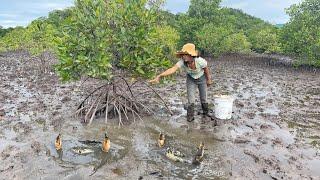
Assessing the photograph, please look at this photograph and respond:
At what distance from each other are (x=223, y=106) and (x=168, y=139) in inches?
88.1

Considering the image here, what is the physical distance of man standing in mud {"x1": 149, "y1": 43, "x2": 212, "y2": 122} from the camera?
9.50 metres

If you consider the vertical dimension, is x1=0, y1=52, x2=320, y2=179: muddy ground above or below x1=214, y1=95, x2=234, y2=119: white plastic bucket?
below

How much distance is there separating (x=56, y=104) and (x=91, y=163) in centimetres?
567

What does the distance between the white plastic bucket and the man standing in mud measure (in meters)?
0.31

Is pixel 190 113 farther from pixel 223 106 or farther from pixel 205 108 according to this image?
pixel 223 106

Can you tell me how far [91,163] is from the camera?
7.22 meters

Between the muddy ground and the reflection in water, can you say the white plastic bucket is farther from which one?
the reflection in water

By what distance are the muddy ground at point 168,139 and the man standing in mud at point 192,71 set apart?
1.87ft

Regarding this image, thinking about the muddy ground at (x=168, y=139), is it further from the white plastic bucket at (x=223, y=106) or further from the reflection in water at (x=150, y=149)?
the white plastic bucket at (x=223, y=106)

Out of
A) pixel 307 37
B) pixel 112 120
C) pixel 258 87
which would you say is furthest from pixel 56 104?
pixel 307 37

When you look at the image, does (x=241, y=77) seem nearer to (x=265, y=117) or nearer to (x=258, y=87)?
(x=258, y=87)

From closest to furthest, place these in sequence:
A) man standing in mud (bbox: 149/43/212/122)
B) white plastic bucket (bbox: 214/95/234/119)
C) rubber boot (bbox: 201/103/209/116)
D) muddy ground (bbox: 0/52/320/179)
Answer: muddy ground (bbox: 0/52/320/179)
man standing in mud (bbox: 149/43/212/122)
white plastic bucket (bbox: 214/95/234/119)
rubber boot (bbox: 201/103/209/116)

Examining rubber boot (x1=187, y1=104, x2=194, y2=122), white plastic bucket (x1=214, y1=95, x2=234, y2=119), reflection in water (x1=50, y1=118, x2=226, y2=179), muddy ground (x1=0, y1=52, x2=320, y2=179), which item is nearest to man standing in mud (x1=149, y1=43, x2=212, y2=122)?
rubber boot (x1=187, y1=104, x2=194, y2=122)

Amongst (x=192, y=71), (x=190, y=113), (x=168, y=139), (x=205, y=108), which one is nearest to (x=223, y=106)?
(x=205, y=108)
